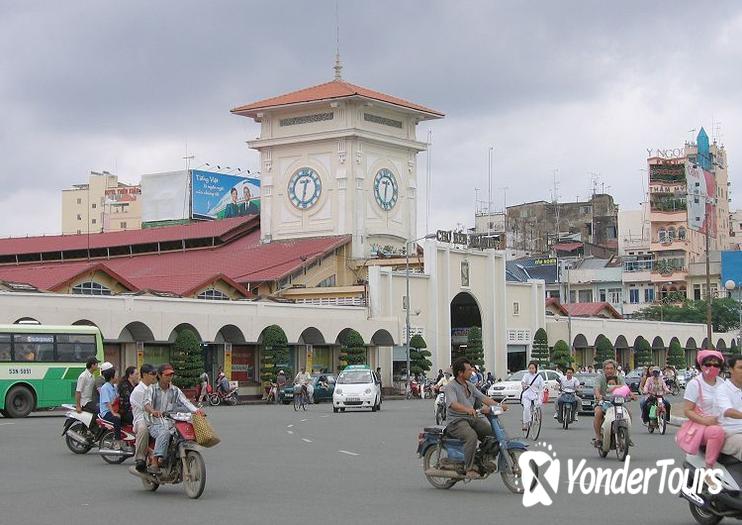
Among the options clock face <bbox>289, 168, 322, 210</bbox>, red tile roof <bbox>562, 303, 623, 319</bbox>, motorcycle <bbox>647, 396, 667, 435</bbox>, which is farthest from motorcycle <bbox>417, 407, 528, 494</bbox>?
red tile roof <bbox>562, 303, 623, 319</bbox>

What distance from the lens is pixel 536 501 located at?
1476 cm

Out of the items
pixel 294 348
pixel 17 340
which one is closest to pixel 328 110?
pixel 294 348

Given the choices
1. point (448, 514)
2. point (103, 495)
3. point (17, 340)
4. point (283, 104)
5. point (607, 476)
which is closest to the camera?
point (448, 514)

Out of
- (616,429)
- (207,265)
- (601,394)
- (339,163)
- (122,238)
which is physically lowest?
(616,429)

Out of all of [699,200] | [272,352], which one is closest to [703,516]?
[272,352]

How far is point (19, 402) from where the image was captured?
1572 inches

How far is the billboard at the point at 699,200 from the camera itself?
2680 inches

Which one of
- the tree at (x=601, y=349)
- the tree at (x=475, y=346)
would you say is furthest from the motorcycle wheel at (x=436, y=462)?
the tree at (x=601, y=349)

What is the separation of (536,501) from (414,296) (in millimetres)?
58562

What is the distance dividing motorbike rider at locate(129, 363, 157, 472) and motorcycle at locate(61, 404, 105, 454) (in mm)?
6403

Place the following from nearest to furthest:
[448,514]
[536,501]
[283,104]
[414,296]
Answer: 1. [448,514]
2. [536,501]
3. [414,296]
4. [283,104]

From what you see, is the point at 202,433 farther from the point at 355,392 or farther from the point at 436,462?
the point at 355,392

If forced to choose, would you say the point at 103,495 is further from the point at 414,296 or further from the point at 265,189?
the point at 265,189

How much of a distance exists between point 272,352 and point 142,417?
45.7 m
